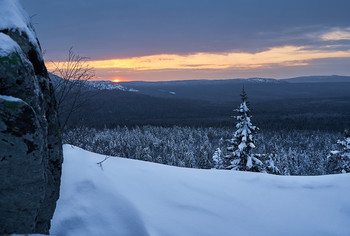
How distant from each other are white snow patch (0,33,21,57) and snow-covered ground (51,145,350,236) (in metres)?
2.74

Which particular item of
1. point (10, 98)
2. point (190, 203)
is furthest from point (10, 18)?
point (190, 203)

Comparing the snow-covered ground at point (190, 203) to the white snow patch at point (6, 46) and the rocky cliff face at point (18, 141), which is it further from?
the white snow patch at point (6, 46)

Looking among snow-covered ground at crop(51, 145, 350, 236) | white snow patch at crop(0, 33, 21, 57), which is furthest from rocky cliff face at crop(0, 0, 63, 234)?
snow-covered ground at crop(51, 145, 350, 236)

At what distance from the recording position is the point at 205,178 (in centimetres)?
636

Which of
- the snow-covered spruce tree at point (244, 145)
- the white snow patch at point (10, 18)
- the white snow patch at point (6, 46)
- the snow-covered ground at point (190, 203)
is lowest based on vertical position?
the snow-covered spruce tree at point (244, 145)

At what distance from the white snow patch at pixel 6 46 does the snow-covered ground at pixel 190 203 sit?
2738mm

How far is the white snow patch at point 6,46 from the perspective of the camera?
281 centimetres

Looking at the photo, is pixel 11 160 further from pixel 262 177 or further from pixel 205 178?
pixel 262 177

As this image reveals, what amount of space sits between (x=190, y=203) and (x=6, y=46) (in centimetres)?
406

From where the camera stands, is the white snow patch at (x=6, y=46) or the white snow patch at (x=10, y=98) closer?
the white snow patch at (x=10, y=98)

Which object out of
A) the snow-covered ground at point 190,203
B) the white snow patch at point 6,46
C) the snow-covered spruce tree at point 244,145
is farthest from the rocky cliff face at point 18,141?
the snow-covered spruce tree at point 244,145

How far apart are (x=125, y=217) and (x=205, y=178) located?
2.57 meters

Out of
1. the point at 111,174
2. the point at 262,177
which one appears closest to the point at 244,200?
the point at 262,177

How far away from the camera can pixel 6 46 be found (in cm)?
287
